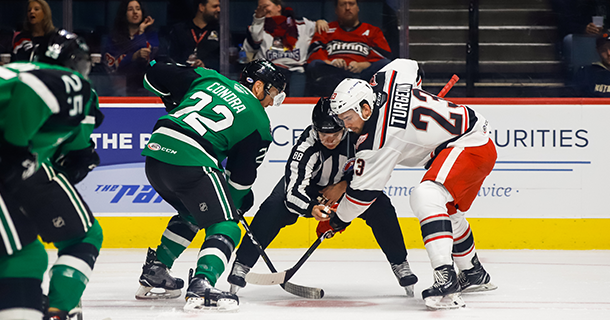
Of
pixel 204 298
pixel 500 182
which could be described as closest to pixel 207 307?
pixel 204 298

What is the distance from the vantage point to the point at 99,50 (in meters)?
→ 4.90

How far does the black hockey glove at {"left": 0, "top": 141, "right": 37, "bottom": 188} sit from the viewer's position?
65.2 inches

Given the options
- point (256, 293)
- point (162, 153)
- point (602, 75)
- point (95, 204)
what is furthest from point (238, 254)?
point (602, 75)

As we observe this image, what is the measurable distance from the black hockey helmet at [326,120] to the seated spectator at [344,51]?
1.85 meters

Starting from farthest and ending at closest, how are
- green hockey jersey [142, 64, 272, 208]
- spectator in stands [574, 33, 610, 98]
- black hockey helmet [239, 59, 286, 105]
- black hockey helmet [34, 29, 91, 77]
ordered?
spectator in stands [574, 33, 610, 98], black hockey helmet [239, 59, 286, 105], green hockey jersey [142, 64, 272, 208], black hockey helmet [34, 29, 91, 77]

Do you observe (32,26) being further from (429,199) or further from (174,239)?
(429,199)

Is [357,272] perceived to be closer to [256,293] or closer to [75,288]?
[256,293]

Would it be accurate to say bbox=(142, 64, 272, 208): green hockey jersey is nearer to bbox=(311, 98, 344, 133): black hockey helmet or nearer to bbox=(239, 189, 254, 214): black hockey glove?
bbox=(239, 189, 254, 214): black hockey glove

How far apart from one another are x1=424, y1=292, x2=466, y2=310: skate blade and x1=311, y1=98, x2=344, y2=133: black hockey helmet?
82cm

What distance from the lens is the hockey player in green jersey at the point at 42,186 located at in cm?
163

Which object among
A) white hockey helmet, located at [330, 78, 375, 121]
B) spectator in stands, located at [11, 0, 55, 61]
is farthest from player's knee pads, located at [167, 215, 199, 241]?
spectator in stands, located at [11, 0, 55, 61]

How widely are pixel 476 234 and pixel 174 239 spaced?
232 cm

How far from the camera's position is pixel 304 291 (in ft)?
10.3

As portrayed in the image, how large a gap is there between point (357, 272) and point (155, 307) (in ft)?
4.45
